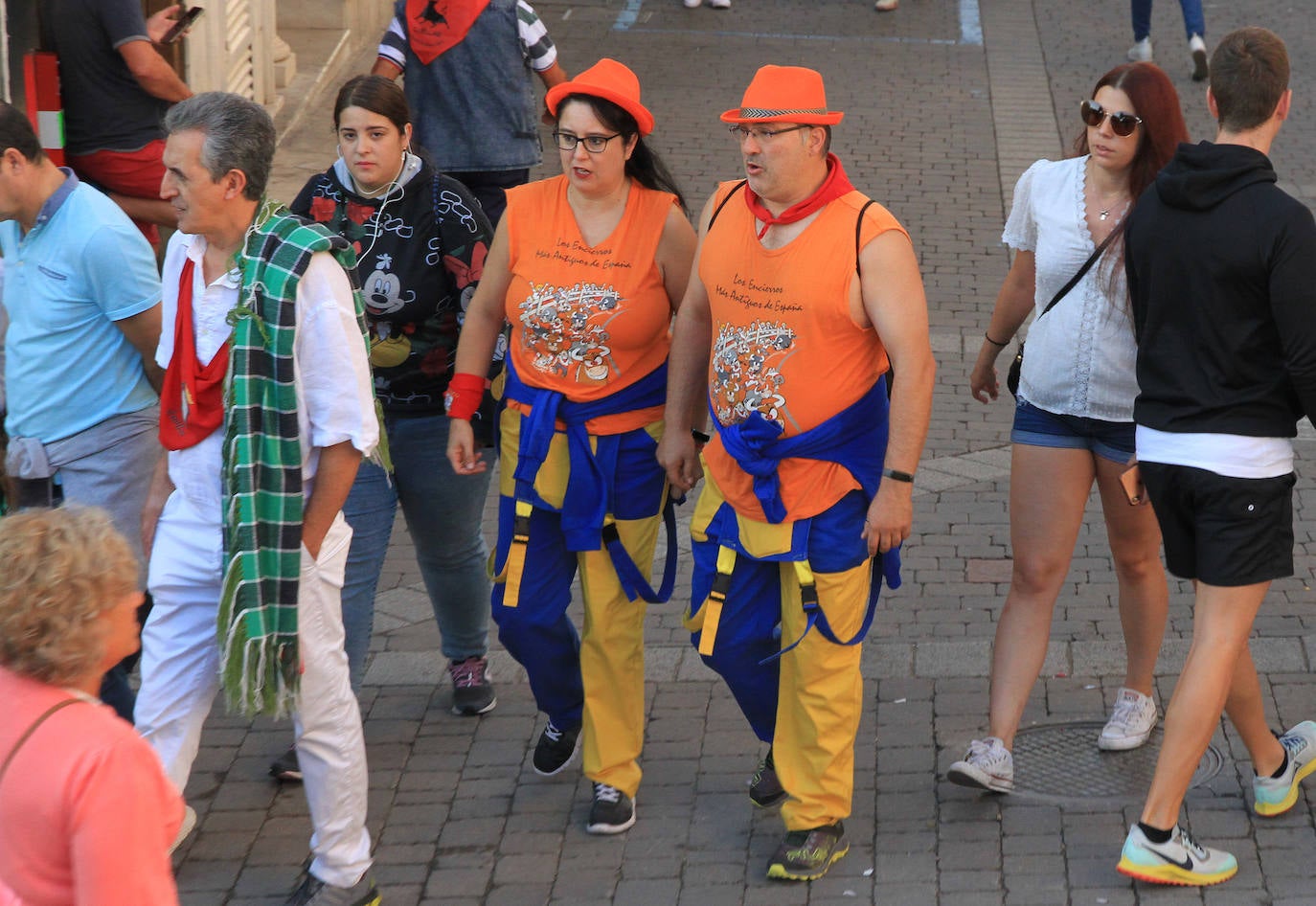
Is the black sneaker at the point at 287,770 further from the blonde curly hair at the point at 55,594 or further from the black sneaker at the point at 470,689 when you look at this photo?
the blonde curly hair at the point at 55,594

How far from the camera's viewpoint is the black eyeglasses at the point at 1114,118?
4.10 m

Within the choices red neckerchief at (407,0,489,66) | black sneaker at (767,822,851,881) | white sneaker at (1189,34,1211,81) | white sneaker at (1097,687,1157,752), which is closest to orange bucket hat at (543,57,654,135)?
black sneaker at (767,822,851,881)

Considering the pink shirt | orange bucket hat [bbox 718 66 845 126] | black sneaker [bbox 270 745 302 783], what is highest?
orange bucket hat [bbox 718 66 845 126]

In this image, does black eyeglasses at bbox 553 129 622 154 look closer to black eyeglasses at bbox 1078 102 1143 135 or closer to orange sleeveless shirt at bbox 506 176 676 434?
orange sleeveless shirt at bbox 506 176 676 434

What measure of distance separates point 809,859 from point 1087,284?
1.63 metres

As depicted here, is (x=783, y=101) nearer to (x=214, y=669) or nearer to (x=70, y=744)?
(x=214, y=669)

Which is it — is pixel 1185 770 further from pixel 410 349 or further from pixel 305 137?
pixel 305 137

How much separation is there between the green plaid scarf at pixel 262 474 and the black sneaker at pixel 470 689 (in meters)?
1.42

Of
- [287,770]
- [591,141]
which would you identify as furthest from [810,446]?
[287,770]

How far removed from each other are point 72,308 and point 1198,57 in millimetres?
11322

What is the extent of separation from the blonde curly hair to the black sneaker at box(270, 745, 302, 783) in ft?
7.36

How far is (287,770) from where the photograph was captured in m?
4.65

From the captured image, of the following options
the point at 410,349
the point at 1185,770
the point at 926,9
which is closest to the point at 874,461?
the point at 1185,770

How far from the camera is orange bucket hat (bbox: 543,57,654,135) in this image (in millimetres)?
4094
